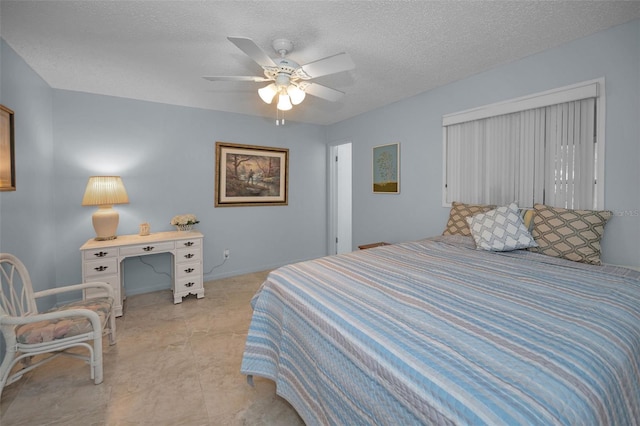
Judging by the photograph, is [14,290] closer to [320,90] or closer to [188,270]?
[188,270]

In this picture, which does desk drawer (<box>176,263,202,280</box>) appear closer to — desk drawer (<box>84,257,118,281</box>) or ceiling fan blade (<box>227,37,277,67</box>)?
desk drawer (<box>84,257,118,281</box>)

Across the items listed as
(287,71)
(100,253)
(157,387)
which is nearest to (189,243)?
(100,253)

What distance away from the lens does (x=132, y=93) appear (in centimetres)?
323

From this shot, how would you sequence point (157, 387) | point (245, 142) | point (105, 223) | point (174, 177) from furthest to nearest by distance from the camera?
1. point (245, 142)
2. point (174, 177)
3. point (105, 223)
4. point (157, 387)

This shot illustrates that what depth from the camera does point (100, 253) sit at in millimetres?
2834

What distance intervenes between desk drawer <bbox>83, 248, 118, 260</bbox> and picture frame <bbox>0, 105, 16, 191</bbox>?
0.86 metres

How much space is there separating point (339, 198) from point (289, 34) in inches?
129

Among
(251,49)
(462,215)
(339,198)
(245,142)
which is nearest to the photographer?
(251,49)

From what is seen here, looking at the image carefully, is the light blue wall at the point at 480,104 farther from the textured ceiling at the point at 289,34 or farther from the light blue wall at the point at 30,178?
the light blue wall at the point at 30,178

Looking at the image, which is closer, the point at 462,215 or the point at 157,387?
the point at 157,387

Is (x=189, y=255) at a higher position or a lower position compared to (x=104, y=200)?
lower

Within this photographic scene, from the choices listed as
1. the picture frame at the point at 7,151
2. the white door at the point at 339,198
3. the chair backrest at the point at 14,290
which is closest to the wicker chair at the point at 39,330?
the chair backrest at the point at 14,290

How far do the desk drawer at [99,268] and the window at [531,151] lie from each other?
360 centimetres

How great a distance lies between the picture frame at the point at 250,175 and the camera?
400 centimetres
